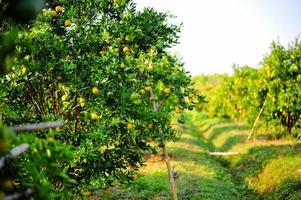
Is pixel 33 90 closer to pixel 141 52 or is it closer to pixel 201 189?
pixel 141 52

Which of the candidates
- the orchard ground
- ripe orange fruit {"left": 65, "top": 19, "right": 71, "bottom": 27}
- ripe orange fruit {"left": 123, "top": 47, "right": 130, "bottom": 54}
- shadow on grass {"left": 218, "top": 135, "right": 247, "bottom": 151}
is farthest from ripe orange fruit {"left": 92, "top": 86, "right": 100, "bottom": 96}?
shadow on grass {"left": 218, "top": 135, "right": 247, "bottom": 151}

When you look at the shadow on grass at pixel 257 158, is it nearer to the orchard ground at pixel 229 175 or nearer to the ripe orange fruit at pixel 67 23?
the orchard ground at pixel 229 175

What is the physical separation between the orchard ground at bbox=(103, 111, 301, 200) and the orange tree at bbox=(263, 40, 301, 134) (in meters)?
1.76

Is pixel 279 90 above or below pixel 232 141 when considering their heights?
above

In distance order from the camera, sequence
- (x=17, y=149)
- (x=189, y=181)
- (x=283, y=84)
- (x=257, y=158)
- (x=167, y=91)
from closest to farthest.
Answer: (x=17, y=149)
(x=167, y=91)
(x=189, y=181)
(x=257, y=158)
(x=283, y=84)

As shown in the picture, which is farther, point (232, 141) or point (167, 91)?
point (232, 141)

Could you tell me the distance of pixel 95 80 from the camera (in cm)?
813

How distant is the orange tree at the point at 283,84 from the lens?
27.5 meters

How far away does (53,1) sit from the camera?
927 centimetres

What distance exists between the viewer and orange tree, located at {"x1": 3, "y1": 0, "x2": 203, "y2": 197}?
26.9 feet

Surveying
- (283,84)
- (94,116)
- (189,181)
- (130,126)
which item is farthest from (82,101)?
(283,84)

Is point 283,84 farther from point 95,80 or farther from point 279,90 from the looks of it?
point 95,80

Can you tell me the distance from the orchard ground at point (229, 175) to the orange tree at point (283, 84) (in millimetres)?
1762

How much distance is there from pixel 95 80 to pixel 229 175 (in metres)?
17.1
